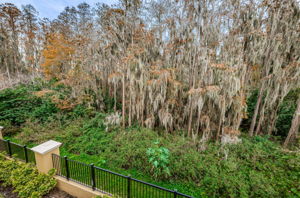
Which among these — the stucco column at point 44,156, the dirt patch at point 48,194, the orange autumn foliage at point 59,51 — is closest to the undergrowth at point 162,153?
the dirt patch at point 48,194

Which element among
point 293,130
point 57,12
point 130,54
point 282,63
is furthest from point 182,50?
point 57,12

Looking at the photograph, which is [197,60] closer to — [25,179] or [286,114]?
[286,114]

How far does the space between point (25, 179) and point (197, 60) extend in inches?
260

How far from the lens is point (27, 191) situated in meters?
2.83

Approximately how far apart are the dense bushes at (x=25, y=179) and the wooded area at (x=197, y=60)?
149 inches

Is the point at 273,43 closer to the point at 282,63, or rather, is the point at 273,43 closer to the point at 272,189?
the point at 282,63

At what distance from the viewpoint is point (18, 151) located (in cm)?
381

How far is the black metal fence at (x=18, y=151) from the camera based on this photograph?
3.62 meters

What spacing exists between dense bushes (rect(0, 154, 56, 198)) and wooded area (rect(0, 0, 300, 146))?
3781mm

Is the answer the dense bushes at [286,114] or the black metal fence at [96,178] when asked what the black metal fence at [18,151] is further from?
the dense bushes at [286,114]

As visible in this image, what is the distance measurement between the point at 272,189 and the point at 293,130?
3.58 metres

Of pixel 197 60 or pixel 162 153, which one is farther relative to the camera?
pixel 197 60

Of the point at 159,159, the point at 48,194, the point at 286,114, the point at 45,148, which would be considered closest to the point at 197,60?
the point at 159,159

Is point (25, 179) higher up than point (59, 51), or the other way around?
point (59, 51)
